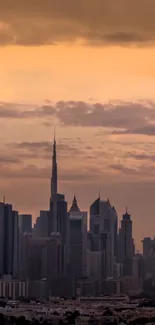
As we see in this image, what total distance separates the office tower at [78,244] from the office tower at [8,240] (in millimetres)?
3848

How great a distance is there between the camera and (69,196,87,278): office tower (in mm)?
92562

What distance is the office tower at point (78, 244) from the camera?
92.6m

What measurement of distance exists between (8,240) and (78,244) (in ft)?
17.7

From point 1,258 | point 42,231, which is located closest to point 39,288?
point 1,258

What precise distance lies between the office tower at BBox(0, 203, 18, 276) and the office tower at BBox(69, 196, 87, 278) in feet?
12.6

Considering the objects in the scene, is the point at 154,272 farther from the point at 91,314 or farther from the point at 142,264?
the point at 91,314

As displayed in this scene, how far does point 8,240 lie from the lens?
92.7 m

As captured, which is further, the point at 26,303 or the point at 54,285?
the point at 54,285

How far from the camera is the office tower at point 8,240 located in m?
91.7

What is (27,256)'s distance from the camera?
9262cm

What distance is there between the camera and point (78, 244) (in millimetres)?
95375

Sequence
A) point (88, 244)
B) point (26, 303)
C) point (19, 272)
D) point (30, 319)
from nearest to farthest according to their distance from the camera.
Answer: point (30, 319)
point (26, 303)
point (19, 272)
point (88, 244)

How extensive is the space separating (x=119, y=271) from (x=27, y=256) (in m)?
7.56

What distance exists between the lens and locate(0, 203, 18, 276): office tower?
301 ft
